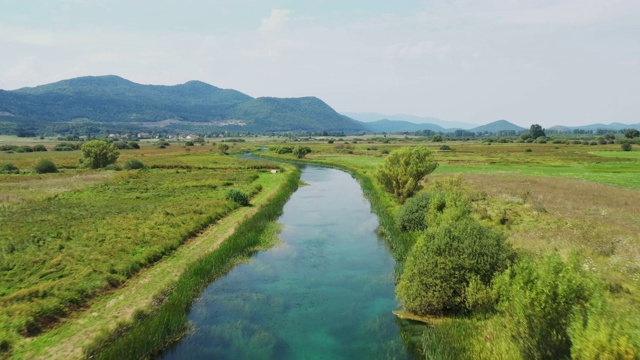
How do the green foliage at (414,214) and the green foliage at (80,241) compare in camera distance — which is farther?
the green foliage at (414,214)

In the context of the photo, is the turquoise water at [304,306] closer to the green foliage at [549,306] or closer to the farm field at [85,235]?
the farm field at [85,235]

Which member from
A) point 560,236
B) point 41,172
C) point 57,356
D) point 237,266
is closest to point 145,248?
point 237,266

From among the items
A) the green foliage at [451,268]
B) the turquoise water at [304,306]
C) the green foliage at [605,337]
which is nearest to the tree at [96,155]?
the turquoise water at [304,306]

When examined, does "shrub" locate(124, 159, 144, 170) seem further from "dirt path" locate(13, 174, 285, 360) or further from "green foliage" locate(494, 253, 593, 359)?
"green foliage" locate(494, 253, 593, 359)

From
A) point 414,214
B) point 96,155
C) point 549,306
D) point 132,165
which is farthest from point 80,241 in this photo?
point 96,155

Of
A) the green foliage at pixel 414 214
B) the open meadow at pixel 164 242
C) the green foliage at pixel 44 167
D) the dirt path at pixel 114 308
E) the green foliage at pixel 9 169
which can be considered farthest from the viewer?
the green foliage at pixel 9 169

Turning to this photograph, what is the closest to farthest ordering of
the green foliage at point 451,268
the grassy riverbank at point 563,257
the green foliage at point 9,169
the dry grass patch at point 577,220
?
the grassy riverbank at point 563,257 → the dry grass patch at point 577,220 → the green foliage at point 451,268 → the green foliage at point 9,169

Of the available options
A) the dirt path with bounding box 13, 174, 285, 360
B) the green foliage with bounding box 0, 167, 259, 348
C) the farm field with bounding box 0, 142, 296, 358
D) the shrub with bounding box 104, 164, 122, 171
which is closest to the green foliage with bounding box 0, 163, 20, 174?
the shrub with bounding box 104, 164, 122, 171

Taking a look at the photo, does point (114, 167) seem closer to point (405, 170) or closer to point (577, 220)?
point (405, 170)
